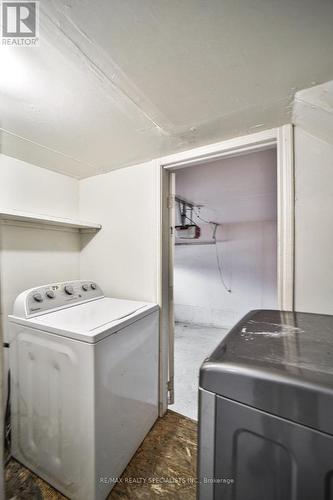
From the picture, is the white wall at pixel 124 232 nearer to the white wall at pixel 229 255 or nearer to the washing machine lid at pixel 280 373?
the white wall at pixel 229 255

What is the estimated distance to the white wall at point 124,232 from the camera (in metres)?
1.76

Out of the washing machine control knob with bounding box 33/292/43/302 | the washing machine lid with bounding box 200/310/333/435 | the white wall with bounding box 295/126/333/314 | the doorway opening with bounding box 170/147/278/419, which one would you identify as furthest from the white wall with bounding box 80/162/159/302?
the washing machine lid with bounding box 200/310/333/435

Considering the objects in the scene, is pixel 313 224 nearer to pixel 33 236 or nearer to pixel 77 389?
pixel 77 389

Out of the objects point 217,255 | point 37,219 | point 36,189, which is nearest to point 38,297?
point 37,219

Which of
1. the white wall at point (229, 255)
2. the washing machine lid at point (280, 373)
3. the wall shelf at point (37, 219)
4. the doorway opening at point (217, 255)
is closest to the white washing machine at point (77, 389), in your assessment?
the wall shelf at point (37, 219)

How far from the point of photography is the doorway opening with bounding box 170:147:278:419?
7.95ft

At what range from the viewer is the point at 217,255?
4.72 meters

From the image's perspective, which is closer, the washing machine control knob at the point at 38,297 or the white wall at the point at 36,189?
the washing machine control knob at the point at 38,297

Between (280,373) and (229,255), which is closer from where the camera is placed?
(280,373)

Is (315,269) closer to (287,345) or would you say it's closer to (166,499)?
(287,345)

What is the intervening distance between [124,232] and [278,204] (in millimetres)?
1226

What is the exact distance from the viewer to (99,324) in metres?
1.17

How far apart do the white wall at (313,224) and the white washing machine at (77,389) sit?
40.8 inches

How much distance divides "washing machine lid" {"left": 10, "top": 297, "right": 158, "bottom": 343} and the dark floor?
36.6 inches
